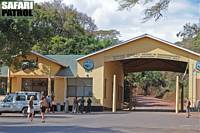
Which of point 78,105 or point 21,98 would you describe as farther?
point 78,105

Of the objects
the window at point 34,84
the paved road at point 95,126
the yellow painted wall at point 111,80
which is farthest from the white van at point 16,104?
the window at point 34,84

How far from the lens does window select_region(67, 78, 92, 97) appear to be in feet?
173

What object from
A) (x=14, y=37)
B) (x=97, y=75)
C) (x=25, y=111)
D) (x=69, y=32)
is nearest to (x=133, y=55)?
(x=97, y=75)

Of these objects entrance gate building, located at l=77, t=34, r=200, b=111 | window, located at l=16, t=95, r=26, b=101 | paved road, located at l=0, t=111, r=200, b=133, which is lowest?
paved road, located at l=0, t=111, r=200, b=133

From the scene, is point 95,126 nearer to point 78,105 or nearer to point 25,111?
point 25,111

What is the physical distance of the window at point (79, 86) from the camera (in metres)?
52.7

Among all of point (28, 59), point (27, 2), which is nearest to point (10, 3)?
point (27, 2)

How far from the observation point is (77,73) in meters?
52.7

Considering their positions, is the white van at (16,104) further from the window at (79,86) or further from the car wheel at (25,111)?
the window at (79,86)

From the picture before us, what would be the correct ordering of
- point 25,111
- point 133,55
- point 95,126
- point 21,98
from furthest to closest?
point 133,55 → point 21,98 → point 25,111 → point 95,126

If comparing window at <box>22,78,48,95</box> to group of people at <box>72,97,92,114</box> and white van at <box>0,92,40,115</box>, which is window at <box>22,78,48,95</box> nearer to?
group of people at <box>72,97,92,114</box>

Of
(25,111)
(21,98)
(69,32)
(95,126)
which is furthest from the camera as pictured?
(69,32)

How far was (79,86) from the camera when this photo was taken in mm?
53094

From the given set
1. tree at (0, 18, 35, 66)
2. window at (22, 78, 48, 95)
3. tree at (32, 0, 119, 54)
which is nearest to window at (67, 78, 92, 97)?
window at (22, 78, 48, 95)
